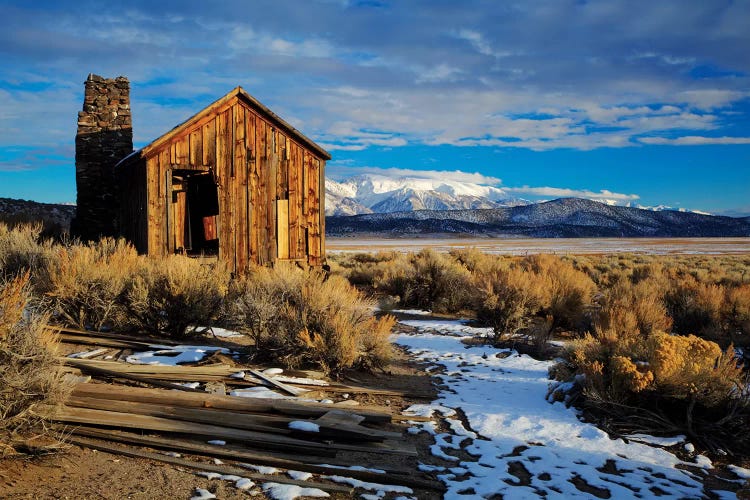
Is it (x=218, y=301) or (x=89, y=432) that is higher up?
(x=218, y=301)

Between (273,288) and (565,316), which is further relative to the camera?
(565,316)

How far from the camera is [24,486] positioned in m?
3.72

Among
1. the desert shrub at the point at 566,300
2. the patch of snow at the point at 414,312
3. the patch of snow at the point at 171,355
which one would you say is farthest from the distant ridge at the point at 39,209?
the desert shrub at the point at 566,300

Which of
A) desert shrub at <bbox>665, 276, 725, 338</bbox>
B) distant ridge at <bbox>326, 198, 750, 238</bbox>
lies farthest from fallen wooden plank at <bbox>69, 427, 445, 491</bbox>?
distant ridge at <bbox>326, 198, 750, 238</bbox>

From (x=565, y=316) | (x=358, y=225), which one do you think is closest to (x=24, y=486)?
(x=565, y=316)

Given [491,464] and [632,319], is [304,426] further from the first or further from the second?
[632,319]

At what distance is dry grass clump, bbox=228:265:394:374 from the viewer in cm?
716

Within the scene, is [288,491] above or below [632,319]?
below

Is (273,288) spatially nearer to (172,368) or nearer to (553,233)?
(172,368)

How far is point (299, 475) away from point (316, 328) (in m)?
3.33

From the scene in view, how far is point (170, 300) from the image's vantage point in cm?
820

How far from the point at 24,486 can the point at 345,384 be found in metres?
3.70

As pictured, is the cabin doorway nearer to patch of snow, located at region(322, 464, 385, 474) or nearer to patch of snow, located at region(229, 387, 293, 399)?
patch of snow, located at region(229, 387, 293, 399)

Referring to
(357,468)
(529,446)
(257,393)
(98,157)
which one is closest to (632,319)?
(529,446)
